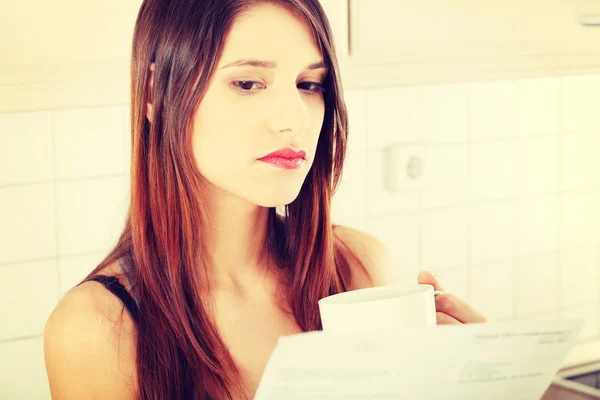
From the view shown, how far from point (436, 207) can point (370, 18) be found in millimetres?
457

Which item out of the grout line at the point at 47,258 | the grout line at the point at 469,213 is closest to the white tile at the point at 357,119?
the grout line at the point at 469,213

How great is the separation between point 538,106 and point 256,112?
1.06 meters

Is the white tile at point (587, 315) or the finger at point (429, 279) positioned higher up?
the finger at point (429, 279)

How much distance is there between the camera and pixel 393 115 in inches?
60.7

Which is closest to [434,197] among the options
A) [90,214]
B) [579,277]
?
[579,277]

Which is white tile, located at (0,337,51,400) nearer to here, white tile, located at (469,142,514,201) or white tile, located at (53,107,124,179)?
white tile, located at (53,107,124,179)

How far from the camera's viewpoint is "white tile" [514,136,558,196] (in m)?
1.74

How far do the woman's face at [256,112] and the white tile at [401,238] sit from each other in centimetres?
71

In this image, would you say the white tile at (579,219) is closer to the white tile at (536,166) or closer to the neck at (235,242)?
the white tile at (536,166)

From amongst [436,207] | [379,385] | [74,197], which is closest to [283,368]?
[379,385]

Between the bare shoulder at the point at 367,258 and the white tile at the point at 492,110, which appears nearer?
the bare shoulder at the point at 367,258

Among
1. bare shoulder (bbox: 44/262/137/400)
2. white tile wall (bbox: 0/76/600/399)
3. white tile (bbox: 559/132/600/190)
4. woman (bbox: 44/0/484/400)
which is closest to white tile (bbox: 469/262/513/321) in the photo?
white tile wall (bbox: 0/76/600/399)

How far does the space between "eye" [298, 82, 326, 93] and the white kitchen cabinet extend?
47cm

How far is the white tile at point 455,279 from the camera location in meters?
1.67
